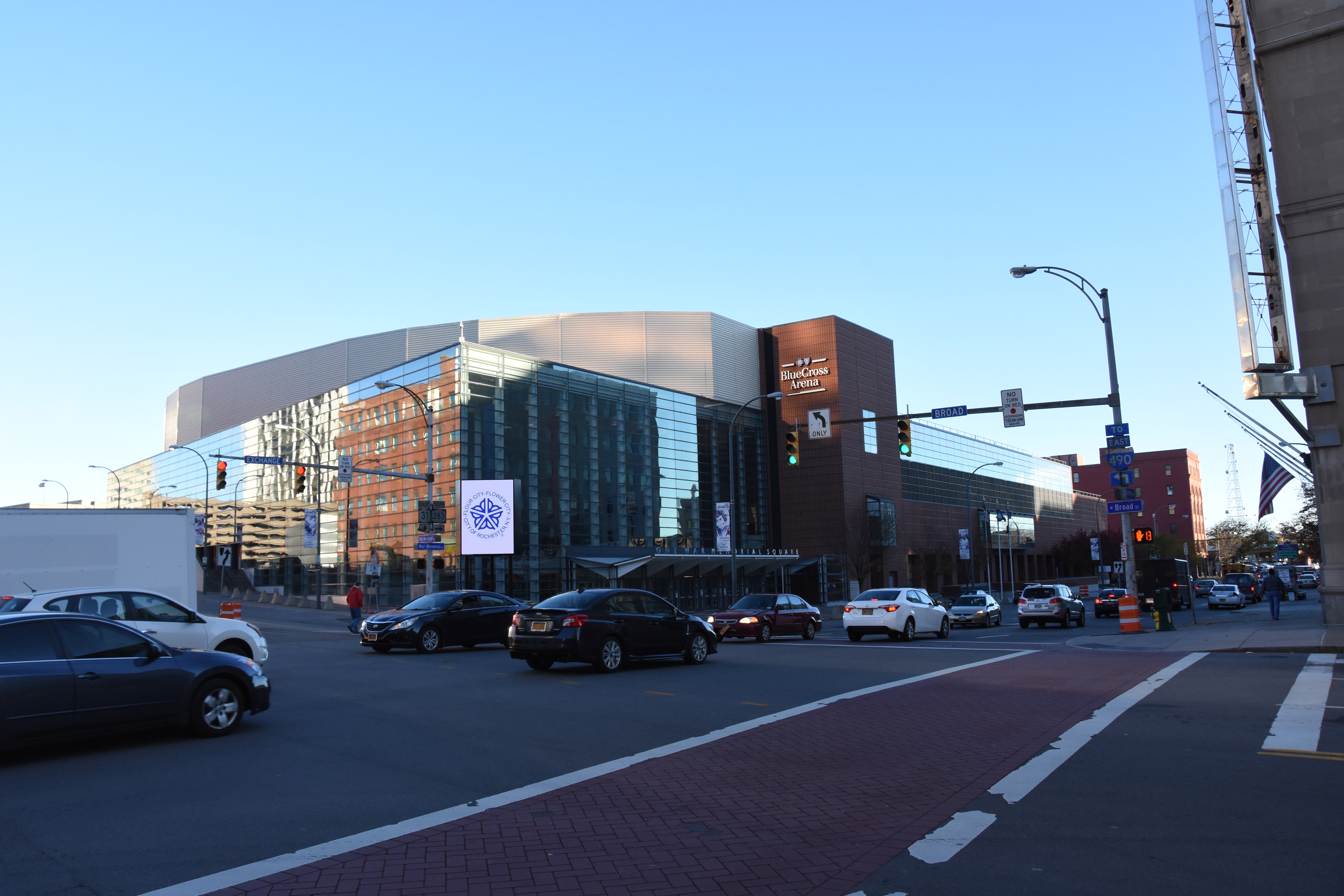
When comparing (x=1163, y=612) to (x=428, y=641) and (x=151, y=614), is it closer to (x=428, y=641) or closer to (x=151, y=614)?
(x=428, y=641)

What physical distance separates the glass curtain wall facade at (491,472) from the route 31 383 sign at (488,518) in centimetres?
214

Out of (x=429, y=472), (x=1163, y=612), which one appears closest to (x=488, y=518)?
(x=429, y=472)

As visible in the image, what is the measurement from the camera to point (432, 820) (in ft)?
22.8

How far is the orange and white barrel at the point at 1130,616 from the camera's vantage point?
2664cm

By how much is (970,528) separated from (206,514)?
58032 millimetres

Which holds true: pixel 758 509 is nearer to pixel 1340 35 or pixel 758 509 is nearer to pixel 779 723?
pixel 1340 35

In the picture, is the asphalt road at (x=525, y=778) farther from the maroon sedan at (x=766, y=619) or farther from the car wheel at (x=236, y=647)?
the maroon sedan at (x=766, y=619)

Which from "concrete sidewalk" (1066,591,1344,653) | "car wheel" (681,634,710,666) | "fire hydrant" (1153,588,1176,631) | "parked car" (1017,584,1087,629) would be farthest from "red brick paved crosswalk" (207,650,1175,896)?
"parked car" (1017,584,1087,629)

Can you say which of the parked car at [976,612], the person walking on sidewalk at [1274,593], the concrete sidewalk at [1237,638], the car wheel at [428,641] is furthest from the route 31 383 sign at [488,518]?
the person walking on sidewalk at [1274,593]

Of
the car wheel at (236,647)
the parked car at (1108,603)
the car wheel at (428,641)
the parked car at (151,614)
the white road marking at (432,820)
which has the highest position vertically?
the parked car at (151,614)

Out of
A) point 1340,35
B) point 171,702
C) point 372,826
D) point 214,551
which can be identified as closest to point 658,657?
point 171,702

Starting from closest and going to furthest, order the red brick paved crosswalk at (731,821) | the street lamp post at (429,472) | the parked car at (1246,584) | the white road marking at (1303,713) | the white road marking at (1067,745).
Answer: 1. the red brick paved crosswalk at (731,821)
2. the white road marking at (1067,745)
3. the white road marking at (1303,713)
4. the street lamp post at (429,472)
5. the parked car at (1246,584)

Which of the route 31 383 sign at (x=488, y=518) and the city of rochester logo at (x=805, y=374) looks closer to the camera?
the route 31 383 sign at (x=488, y=518)

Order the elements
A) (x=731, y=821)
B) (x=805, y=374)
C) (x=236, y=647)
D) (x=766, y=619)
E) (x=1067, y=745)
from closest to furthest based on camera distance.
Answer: (x=731, y=821), (x=1067, y=745), (x=236, y=647), (x=766, y=619), (x=805, y=374)
